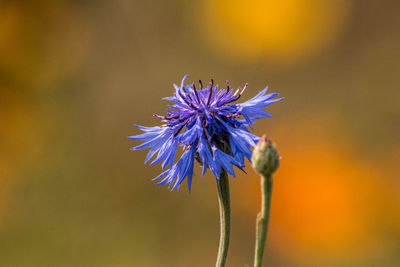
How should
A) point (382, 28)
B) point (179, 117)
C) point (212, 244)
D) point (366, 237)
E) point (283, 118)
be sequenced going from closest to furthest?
point (179, 117), point (366, 237), point (212, 244), point (283, 118), point (382, 28)

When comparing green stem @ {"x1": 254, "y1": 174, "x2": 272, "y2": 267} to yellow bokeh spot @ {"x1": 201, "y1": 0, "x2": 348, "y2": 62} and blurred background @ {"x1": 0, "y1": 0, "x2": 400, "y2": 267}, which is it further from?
yellow bokeh spot @ {"x1": 201, "y1": 0, "x2": 348, "y2": 62}

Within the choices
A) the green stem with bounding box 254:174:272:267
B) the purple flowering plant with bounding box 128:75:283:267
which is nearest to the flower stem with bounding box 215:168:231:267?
the purple flowering plant with bounding box 128:75:283:267

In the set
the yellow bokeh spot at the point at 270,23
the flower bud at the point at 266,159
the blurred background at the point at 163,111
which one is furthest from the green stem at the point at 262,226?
the yellow bokeh spot at the point at 270,23

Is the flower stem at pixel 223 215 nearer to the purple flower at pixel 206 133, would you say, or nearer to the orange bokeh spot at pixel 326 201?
the purple flower at pixel 206 133

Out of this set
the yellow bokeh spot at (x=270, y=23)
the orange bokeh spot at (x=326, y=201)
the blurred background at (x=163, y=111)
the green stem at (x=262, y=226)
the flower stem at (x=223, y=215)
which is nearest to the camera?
the green stem at (x=262, y=226)

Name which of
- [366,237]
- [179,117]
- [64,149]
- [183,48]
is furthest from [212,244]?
[179,117]

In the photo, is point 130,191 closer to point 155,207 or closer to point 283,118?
point 155,207
